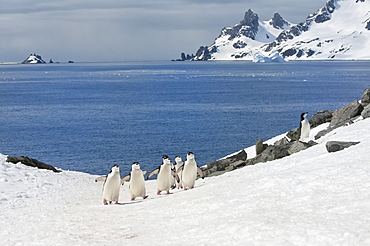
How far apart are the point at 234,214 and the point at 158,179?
7.16 m

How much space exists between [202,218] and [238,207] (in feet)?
2.63

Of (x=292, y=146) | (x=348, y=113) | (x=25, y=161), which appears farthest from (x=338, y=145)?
(x=25, y=161)

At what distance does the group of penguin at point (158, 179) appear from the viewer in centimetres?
1584

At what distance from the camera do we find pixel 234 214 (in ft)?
34.1

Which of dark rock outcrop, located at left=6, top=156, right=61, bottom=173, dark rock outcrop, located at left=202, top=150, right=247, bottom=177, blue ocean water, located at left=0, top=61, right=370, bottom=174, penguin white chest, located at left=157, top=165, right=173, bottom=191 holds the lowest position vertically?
blue ocean water, located at left=0, top=61, right=370, bottom=174

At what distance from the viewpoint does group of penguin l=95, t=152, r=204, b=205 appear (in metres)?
15.8

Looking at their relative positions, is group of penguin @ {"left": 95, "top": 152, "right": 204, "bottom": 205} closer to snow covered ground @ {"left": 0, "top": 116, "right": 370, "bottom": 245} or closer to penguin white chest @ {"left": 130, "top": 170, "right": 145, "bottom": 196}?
penguin white chest @ {"left": 130, "top": 170, "right": 145, "bottom": 196}

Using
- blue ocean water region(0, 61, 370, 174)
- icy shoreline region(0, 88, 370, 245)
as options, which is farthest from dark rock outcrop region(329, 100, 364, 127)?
blue ocean water region(0, 61, 370, 174)

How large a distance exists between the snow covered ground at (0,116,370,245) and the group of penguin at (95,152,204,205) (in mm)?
603

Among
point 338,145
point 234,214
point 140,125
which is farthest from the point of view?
point 140,125

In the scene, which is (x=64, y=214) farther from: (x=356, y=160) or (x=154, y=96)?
(x=154, y=96)

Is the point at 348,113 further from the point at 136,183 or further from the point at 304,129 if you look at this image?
the point at 136,183

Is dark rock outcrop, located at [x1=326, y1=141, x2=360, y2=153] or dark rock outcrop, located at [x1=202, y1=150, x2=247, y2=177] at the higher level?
dark rock outcrop, located at [x1=326, y1=141, x2=360, y2=153]

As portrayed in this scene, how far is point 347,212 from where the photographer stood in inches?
353
